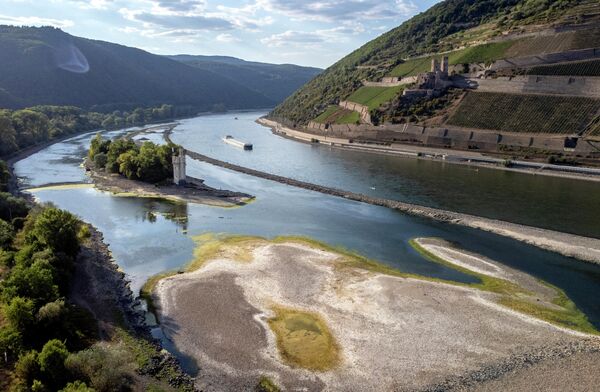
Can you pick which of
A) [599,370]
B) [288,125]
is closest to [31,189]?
[599,370]

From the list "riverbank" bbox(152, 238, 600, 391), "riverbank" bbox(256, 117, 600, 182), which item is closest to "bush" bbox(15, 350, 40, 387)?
"riverbank" bbox(152, 238, 600, 391)

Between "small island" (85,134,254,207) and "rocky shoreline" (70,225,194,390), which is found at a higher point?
"small island" (85,134,254,207)

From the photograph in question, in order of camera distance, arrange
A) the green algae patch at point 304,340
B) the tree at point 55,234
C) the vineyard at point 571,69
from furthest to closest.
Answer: the vineyard at point 571,69 → the tree at point 55,234 → the green algae patch at point 304,340

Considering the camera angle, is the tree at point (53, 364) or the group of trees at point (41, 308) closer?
the tree at point (53, 364)

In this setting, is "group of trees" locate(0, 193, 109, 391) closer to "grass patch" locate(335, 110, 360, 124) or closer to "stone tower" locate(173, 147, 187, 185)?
"stone tower" locate(173, 147, 187, 185)

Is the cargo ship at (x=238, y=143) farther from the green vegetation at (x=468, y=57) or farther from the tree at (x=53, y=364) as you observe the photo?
the tree at (x=53, y=364)

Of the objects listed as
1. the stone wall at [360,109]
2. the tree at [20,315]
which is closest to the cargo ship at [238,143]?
the stone wall at [360,109]

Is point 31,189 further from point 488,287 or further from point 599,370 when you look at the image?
point 599,370

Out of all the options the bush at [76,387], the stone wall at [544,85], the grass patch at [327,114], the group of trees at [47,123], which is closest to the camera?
the bush at [76,387]
